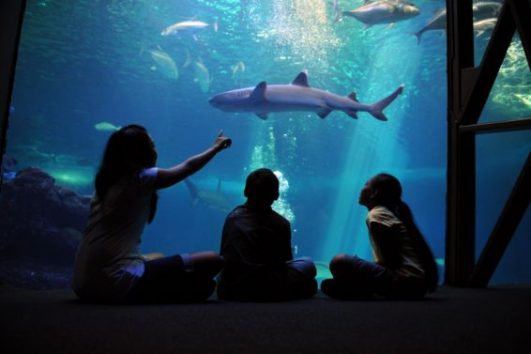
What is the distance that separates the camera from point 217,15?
21.3 meters

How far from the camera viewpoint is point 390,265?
10.4 feet

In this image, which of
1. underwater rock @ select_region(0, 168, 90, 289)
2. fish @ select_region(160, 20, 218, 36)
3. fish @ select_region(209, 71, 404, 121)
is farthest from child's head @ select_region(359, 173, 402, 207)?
fish @ select_region(160, 20, 218, 36)

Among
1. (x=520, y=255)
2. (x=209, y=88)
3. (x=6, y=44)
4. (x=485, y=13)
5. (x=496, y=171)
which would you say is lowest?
(x=520, y=255)

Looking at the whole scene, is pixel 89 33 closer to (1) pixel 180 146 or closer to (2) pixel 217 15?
(2) pixel 217 15

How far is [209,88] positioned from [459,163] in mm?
27012

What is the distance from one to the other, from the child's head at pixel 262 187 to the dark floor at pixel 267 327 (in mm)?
814

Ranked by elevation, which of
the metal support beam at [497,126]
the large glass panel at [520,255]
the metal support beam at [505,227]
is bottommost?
the large glass panel at [520,255]

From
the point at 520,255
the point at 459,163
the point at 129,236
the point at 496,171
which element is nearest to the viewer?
the point at 129,236

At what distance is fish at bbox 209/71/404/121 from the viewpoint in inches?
307

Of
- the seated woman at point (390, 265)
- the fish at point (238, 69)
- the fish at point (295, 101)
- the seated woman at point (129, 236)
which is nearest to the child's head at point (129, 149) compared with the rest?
the seated woman at point (129, 236)

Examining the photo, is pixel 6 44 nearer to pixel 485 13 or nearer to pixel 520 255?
pixel 485 13

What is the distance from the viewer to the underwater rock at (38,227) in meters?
8.91

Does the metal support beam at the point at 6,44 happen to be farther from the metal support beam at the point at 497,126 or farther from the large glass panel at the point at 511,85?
the large glass panel at the point at 511,85

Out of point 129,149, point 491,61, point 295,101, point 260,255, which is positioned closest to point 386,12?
point 295,101
